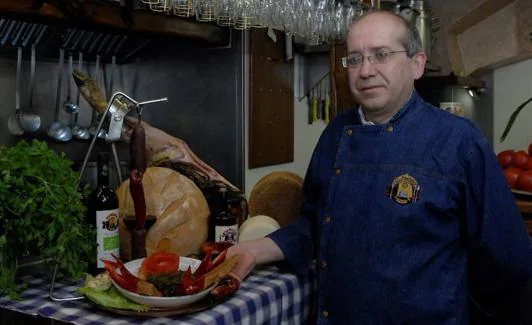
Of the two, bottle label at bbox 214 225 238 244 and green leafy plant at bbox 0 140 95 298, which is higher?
green leafy plant at bbox 0 140 95 298

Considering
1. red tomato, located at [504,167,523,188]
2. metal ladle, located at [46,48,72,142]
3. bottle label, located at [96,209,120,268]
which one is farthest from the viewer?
red tomato, located at [504,167,523,188]

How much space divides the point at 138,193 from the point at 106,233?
12cm

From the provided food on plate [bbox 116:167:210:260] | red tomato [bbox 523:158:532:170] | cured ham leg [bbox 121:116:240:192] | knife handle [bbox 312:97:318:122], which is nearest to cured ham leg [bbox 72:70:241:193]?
cured ham leg [bbox 121:116:240:192]

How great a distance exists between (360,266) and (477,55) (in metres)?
3.40

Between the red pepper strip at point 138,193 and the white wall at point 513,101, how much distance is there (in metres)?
3.35

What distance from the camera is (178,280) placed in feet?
3.95

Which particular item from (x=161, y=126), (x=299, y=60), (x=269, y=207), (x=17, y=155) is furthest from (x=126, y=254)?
(x=299, y=60)

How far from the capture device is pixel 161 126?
253cm

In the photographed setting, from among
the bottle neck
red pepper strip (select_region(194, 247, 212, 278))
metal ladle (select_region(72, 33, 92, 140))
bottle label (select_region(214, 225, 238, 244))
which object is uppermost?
metal ladle (select_region(72, 33, 92, 140))

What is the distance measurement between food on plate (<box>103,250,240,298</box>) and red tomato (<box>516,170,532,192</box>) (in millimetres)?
1624

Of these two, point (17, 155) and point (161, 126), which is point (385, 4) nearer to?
point (161, 126)

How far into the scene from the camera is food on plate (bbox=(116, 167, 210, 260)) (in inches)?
57.9

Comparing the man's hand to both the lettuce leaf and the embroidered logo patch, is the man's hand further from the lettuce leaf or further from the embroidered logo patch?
the embroidered logo patch

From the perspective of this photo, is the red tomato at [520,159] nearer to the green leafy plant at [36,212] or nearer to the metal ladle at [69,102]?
the metal ladle at [69,102]
